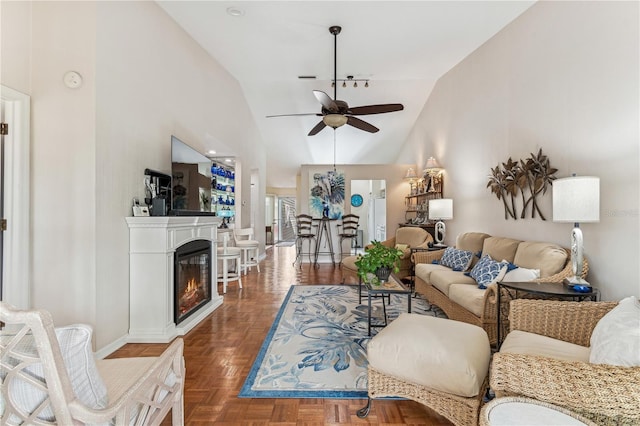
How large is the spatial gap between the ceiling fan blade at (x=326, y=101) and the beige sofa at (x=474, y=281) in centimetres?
229

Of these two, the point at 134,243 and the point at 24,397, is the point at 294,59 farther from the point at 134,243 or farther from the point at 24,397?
the point at 24,397

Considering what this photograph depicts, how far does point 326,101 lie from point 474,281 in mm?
2594

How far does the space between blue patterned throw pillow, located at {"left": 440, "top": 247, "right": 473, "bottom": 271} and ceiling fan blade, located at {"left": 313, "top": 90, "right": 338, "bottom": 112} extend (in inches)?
93.2

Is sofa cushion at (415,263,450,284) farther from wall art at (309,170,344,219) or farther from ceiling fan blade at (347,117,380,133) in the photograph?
wall art at (309,170,344,219)

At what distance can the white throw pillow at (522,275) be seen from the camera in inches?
104

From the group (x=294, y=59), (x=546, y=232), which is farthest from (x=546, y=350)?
(x=294, y=59)

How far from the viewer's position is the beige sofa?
258cm

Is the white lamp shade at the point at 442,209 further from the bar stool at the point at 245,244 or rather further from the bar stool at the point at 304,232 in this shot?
the bar stool at the point at 245,244

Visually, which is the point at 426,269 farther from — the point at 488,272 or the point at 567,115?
the point at 567,115

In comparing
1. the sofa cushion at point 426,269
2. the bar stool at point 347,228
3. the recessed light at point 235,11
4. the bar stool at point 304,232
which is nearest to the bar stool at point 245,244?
the bar stool at point 304,232

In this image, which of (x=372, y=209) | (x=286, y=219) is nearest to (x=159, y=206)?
(x=372, y=209)

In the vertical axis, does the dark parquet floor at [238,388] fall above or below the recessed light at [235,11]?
below

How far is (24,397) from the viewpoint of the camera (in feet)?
2.99

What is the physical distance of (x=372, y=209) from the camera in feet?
30.1
